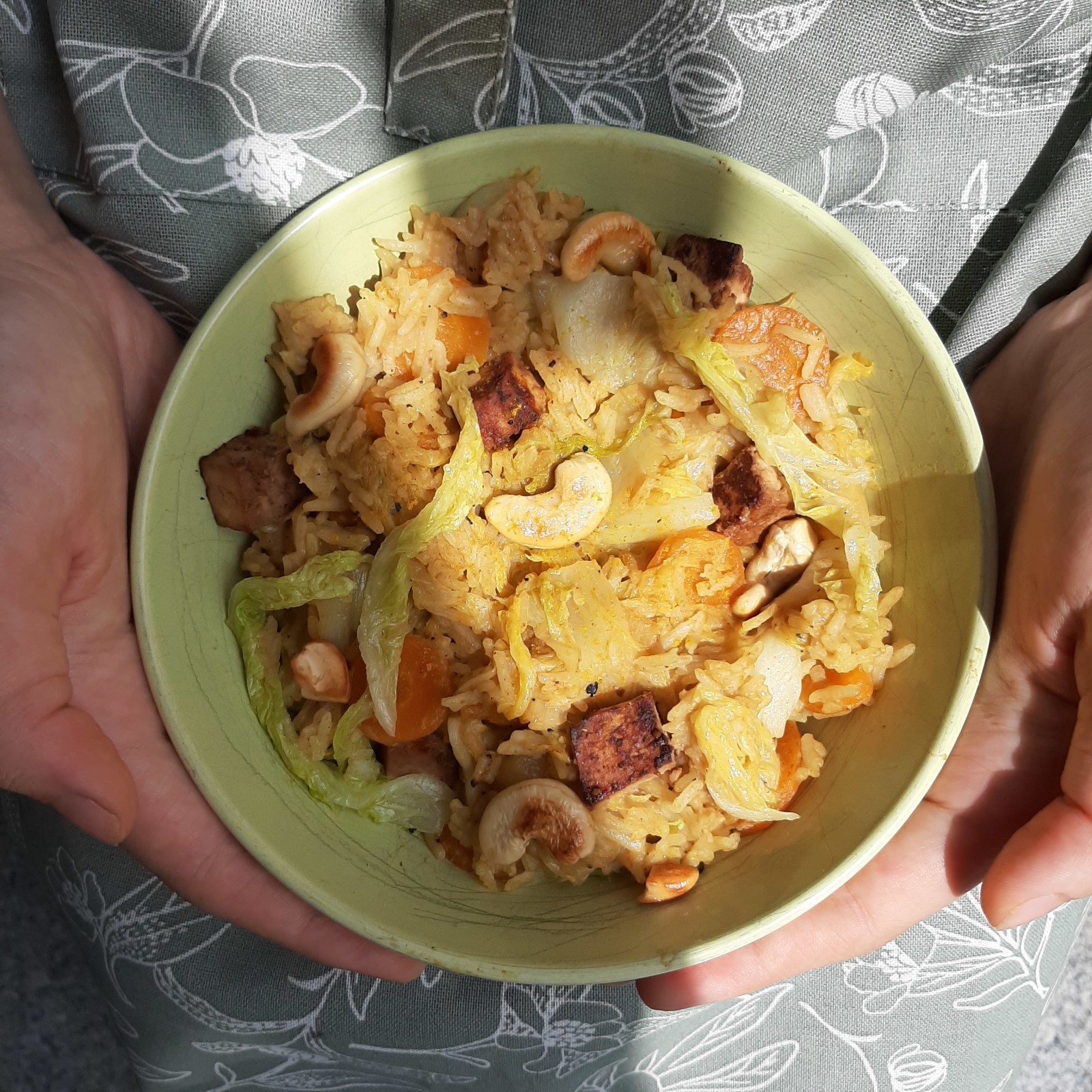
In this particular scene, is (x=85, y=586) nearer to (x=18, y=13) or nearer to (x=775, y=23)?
(x=18, y=13)

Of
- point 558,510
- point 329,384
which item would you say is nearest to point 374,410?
point 329,384

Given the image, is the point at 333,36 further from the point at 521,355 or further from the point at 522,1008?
the point at 522,1008

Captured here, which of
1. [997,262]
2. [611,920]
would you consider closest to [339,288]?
[611,920]

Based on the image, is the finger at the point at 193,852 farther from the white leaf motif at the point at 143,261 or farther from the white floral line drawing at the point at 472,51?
the white floral line drawing at the point at 472,51

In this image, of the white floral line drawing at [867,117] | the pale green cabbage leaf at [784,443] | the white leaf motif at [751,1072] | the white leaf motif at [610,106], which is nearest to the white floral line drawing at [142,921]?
the white leaf motif at [751,1072]

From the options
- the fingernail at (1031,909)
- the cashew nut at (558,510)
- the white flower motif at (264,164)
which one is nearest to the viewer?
the fingernail at (1031,909)

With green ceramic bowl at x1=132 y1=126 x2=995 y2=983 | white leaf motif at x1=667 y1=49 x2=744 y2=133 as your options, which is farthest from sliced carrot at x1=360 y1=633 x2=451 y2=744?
white leaf motif at x1=667 y1=49 x2=744 y2=133
